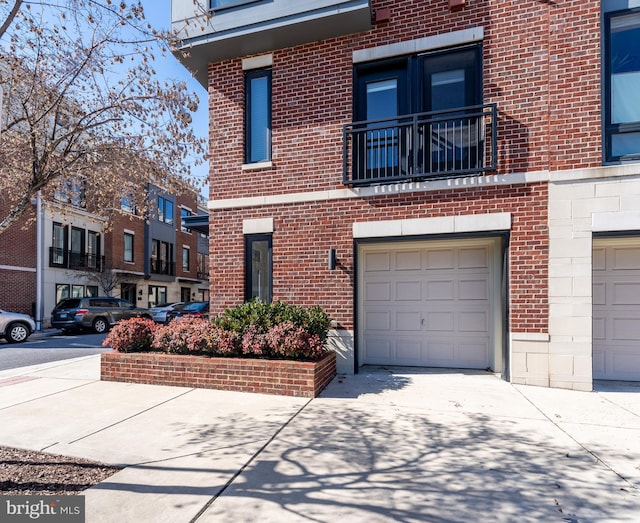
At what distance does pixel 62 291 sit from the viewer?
66.2ft

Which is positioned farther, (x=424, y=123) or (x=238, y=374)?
(x=424, y=123)

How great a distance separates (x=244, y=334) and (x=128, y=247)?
889 inches

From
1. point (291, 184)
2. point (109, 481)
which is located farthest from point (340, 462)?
point (291, 184)

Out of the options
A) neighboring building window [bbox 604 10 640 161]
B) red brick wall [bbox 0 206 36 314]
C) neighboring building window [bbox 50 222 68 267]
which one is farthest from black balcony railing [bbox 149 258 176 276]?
neighboring building window [bbox 604 10 640 161]

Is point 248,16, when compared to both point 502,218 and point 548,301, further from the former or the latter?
point 548,301

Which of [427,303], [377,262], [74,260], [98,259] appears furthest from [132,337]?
[98,259]

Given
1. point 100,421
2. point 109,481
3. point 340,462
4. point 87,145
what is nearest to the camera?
point 109,481

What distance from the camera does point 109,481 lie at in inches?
125

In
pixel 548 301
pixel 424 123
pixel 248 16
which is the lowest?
pixel 548 301

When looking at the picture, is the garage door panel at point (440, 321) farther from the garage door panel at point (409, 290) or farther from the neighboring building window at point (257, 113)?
the neighboring building window at point (257, 113)

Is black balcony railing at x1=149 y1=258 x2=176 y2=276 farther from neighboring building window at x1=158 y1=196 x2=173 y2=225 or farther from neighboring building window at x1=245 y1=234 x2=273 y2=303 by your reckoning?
neighboring building window at x1=245 y1=234 x2=273 y2=303

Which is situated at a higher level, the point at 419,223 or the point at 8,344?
the point at 419,223

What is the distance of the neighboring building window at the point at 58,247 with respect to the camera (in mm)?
19487

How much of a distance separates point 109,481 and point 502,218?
6.38 metres
